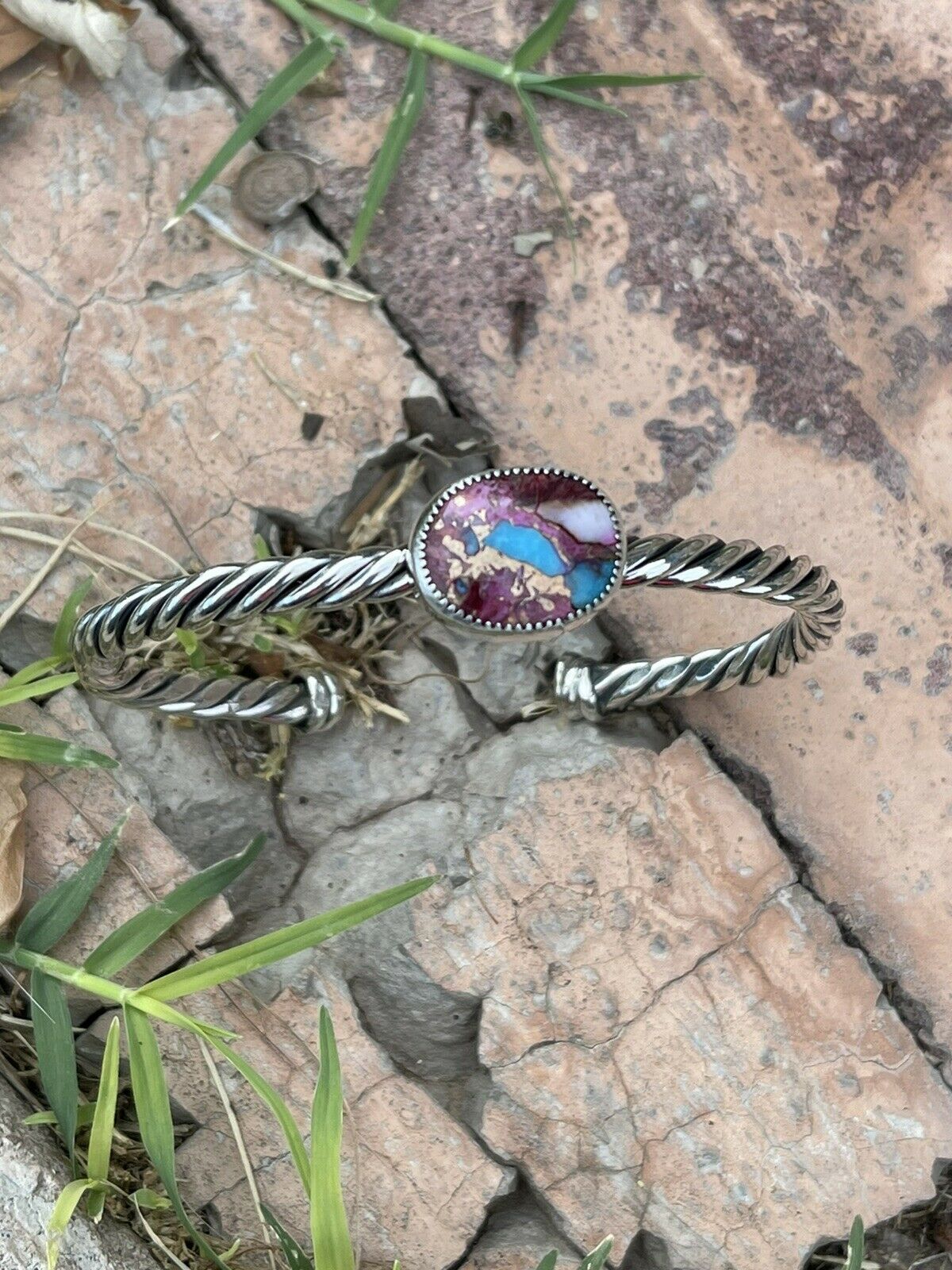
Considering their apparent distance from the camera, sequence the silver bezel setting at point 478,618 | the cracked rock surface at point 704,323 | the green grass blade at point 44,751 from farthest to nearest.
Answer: the cracked rock surface at point 704,323 → the green grass blade at point 44,751 → the silver bezel setting at point 478,618

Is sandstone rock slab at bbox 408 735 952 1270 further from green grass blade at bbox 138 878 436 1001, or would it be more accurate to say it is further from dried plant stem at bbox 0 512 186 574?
dried plant stem at bbox 0 512 186 574

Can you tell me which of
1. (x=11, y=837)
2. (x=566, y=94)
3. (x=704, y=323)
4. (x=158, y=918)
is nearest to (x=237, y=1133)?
(x=158, y=918)

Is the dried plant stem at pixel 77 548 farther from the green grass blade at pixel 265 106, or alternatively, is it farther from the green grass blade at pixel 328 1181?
the green grass blade at pixel 328 1181

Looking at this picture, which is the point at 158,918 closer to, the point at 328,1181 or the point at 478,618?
the point at 328,1181

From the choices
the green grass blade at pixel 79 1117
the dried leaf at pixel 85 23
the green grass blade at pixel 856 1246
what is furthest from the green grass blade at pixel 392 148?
the green grass blade at pixel 856 1246

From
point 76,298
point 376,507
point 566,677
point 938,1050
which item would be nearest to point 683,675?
point 566,677
